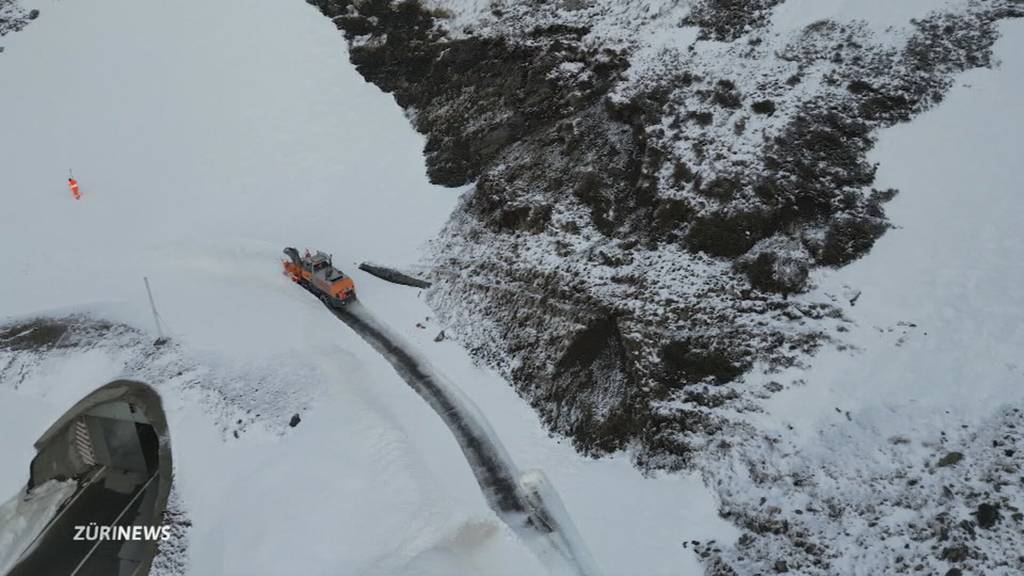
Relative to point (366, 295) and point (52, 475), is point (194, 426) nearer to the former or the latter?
point (52, 475)

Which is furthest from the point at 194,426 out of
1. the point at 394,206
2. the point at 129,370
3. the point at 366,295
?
the point at 394,206

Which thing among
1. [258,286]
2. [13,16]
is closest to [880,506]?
[258,286]

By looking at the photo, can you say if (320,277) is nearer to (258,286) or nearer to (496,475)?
(258,286)

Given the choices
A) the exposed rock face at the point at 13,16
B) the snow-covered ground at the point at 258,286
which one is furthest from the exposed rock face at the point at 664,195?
the exposed rock face at the point at 13,16

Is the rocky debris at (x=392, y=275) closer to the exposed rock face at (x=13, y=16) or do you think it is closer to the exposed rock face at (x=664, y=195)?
the exposed rock face at (x=664, y=195)

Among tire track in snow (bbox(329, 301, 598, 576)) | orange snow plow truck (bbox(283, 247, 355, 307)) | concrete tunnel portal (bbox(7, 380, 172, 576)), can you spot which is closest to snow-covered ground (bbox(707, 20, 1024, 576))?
tire track in snow (bbox(329, 301, 598, 576))

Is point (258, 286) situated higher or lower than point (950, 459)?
lower
